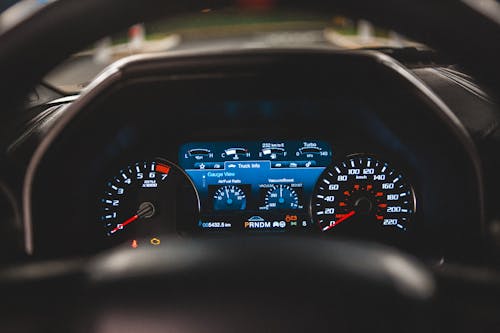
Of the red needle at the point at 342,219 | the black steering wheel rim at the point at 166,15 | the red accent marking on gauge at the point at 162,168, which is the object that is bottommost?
the red needle at the point at 342,219

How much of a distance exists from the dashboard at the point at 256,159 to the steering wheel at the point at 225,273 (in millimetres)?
854

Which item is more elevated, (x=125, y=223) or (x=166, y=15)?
(x=166, y=15)

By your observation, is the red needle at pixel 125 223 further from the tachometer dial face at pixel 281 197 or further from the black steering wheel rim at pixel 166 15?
the black steering wheel rim at pixel 166 15

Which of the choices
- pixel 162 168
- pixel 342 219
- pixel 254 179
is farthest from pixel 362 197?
pixel 162 168

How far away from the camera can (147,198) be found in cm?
277

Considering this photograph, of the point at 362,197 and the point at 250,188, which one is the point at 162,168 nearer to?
the point at 250,188

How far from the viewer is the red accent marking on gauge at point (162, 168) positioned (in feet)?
9.15

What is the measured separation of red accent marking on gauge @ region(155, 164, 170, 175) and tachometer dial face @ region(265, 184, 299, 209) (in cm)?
43

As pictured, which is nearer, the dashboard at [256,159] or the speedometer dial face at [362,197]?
the dashboard at [256,159]

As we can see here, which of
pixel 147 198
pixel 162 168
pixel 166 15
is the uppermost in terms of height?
pixel 166 15

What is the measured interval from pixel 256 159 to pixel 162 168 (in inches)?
15.4

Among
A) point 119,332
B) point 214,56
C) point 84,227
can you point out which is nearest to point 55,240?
point 84,227

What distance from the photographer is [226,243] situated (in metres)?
0.90

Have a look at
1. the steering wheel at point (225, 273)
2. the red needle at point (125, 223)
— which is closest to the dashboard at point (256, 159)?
the red needle at point (125, 223)
